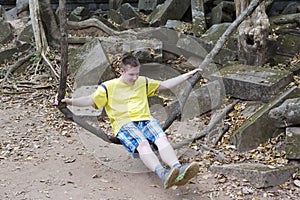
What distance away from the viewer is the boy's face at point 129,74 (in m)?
4.04

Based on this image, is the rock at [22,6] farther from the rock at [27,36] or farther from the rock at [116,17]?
the rock at [116,17]

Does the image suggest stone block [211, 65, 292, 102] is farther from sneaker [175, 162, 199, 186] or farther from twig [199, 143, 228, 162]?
sneaker [175, 162, 199, 186]

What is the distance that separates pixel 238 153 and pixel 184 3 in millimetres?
5374

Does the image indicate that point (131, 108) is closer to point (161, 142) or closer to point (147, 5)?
point (161, 142)

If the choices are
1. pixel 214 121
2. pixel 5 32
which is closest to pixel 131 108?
pixel 214 121

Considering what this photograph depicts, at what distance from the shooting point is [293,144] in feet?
13.5

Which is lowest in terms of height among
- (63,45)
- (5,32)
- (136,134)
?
(5,32)

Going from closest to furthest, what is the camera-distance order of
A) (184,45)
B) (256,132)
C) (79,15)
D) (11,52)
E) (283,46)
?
(256,132) < (283,46) < (184,45) < (11,52) < (79,15)

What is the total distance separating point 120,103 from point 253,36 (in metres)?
2.84

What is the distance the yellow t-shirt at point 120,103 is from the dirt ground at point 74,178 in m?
0.55

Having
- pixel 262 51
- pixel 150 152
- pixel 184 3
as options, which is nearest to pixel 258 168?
pixel 150 152

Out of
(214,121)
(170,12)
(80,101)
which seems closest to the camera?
(80,101)

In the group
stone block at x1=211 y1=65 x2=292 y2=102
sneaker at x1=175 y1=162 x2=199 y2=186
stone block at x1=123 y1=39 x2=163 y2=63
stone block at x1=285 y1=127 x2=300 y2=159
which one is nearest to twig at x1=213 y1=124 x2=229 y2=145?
stone block at x1=211 y1=65 x2=292 y2=102

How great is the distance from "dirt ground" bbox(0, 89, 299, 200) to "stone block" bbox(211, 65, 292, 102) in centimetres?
143
